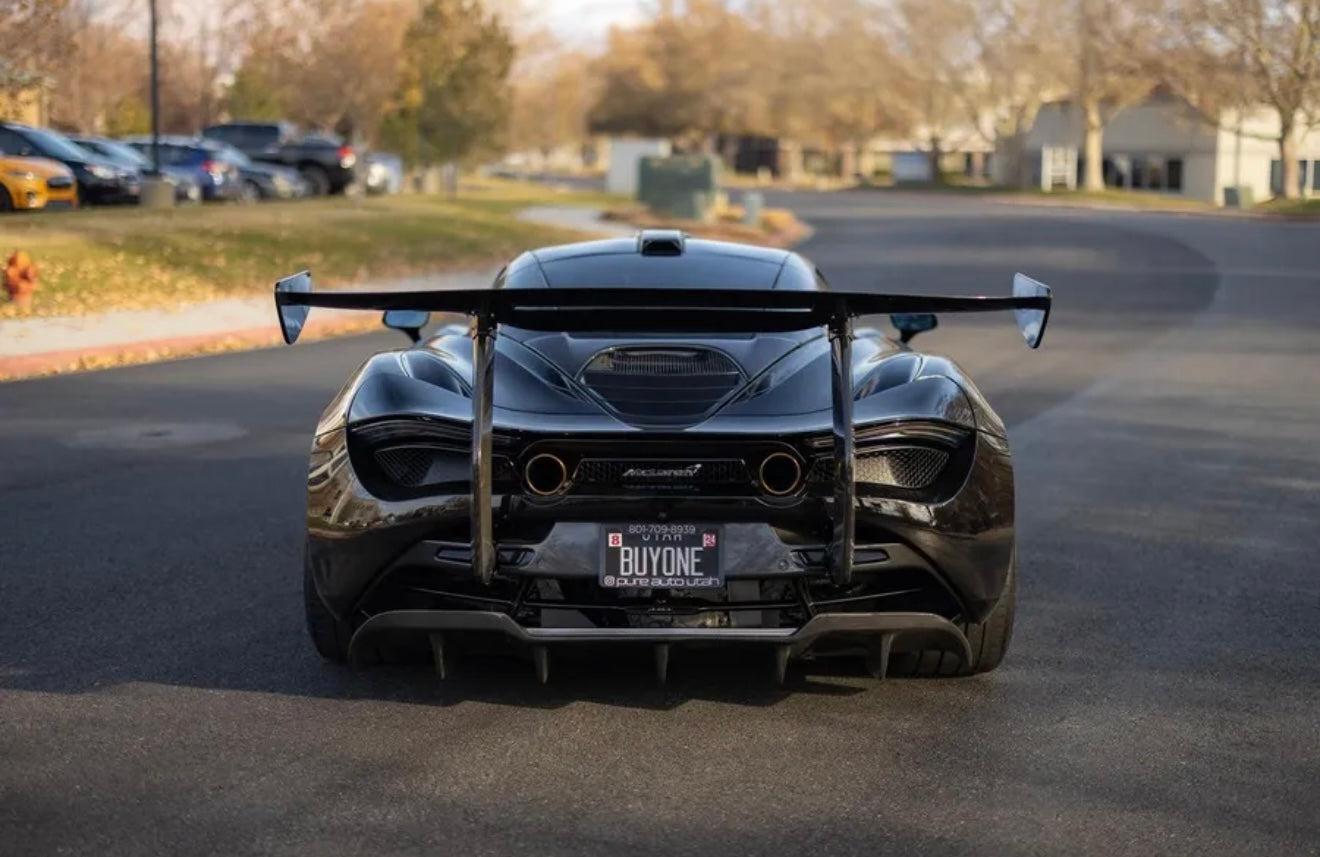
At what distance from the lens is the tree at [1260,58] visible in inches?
2645

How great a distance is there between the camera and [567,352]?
19.1 feet

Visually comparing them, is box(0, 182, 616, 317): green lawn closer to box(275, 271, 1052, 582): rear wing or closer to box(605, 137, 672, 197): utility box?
box(275, 271, 1052, 582): rear wing

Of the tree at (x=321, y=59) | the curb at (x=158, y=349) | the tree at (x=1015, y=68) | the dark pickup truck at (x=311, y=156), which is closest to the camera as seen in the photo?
the curb at (x=158, y=349)

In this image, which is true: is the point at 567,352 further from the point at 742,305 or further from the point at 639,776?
the point at 639,776

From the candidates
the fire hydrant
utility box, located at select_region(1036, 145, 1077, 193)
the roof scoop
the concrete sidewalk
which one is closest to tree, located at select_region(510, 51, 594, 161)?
utility box, located at select_region(1036, 145, 1077, 193)

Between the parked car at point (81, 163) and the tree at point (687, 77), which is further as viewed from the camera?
the tree at point (687, 77)

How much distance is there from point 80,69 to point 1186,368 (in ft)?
153

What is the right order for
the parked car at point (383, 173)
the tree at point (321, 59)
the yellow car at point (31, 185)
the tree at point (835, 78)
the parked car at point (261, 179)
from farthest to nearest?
the tree at point (835, 78) → the tree at point (321, 59) → the parked car at point (383, 173) → the parked car at point (261, 179) → the yellow car at point (31, 185)

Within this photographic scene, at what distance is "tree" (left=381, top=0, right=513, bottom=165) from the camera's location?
4425 cm

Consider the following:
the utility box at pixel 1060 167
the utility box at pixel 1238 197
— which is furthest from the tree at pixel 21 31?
the utility box at pixel 1060 167

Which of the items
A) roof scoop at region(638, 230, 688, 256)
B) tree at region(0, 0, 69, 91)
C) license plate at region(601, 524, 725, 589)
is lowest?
license plate at region(601, 524, 725, 589)

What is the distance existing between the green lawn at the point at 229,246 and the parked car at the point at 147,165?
279 cm

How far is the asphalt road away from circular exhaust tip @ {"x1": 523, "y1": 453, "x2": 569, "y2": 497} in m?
0.68

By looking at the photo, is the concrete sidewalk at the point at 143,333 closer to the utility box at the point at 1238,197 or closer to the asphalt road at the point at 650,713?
the asphalt road at the point at 650,713
